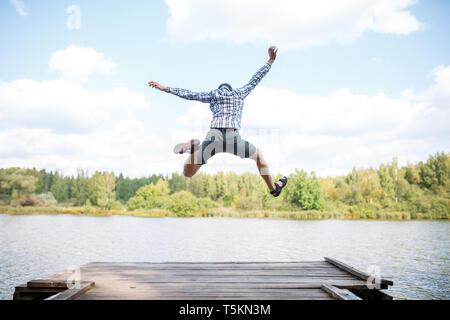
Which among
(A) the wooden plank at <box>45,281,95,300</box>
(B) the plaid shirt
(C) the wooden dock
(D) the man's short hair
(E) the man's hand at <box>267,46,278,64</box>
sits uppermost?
(E) the man's hand at <box>267,46,278,64</box>

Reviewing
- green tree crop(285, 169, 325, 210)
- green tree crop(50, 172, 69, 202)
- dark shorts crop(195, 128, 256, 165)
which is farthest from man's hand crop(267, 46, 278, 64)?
green tree crop(50, 172, 69, 202)

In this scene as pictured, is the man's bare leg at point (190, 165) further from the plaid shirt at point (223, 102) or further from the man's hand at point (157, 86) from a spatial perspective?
the man's hand at point (157, 86)

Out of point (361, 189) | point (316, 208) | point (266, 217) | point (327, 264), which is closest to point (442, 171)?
point (361, 189)

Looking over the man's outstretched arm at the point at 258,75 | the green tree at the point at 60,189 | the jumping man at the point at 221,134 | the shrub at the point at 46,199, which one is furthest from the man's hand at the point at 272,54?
the green tree at the point at 60,189

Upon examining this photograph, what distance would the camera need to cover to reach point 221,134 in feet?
16.0

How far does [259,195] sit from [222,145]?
161ft

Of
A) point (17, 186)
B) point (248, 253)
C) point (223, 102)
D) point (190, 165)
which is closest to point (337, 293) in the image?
point (190, 165)

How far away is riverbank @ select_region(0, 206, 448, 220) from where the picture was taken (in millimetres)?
46250

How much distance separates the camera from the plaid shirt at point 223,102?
4.93 m

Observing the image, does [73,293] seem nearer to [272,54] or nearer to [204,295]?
[204,295]

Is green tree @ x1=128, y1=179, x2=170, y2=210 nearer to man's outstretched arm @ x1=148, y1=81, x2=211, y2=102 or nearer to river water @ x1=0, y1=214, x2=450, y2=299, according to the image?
river water @ x1=0, y1=214, x2=450, y2=299

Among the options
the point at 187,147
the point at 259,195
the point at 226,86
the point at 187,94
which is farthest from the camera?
the point at 259,195

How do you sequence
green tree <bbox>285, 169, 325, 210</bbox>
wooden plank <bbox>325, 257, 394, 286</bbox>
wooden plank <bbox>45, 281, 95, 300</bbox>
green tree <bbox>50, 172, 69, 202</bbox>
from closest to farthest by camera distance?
wooden plank <bbox>45, 281, 95, 300</bbox> < wooden plank <bbox>325, 257, 394, 286</bbox> < green tree <bbox>285, 169, 325, 210</bbox> < green tree <bbox>50, 172, 69, 202</bbox>
